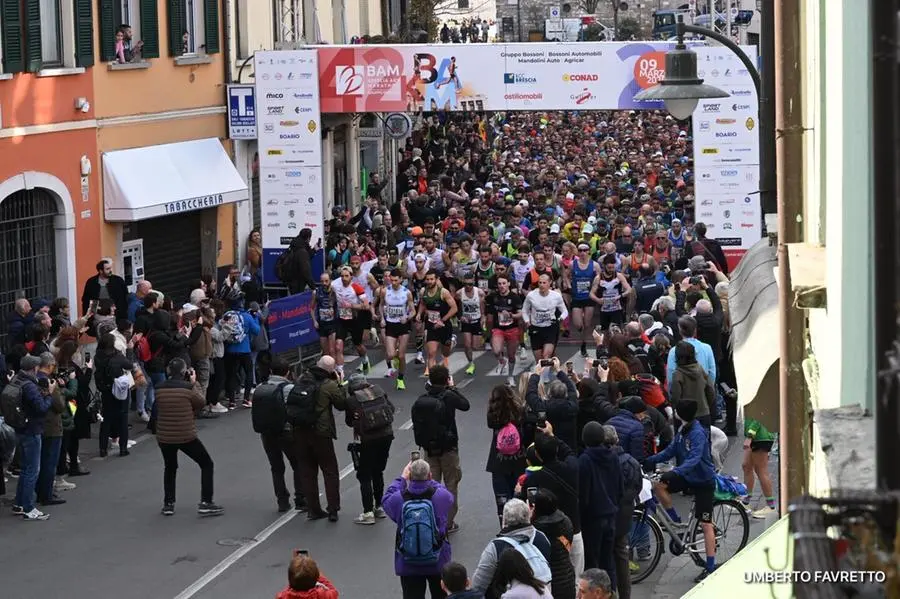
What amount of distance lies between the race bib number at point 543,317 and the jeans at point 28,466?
312 inches

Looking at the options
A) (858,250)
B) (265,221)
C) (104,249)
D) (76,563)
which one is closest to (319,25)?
(265,221)

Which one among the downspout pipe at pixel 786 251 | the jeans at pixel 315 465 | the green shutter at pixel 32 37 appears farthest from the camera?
the green shutter at pixel 32 37

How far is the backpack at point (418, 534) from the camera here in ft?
38.7

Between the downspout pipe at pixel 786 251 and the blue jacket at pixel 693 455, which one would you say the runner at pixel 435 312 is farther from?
the downspout pipe at pixel 786 251

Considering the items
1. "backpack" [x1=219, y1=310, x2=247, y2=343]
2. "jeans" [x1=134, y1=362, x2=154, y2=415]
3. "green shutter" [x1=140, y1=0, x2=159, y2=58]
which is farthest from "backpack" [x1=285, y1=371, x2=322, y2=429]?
"green shutter" [x1=140, y1=0, x2=159, y2=58]

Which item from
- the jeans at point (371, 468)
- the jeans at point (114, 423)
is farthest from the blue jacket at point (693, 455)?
the jeans at point (114, 423)

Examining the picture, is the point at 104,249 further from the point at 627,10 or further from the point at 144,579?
the point at 627,10

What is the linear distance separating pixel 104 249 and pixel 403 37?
61.6ft

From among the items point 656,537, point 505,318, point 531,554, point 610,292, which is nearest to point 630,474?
point 656,537

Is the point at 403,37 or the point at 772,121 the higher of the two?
the point at 403,37

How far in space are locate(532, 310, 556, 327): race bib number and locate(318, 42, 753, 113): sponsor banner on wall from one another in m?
5.72

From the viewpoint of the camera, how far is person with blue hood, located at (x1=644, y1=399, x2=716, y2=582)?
1329cm

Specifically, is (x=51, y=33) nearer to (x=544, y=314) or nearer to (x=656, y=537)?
(x=544, y=314)

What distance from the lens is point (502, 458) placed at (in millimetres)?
14070
